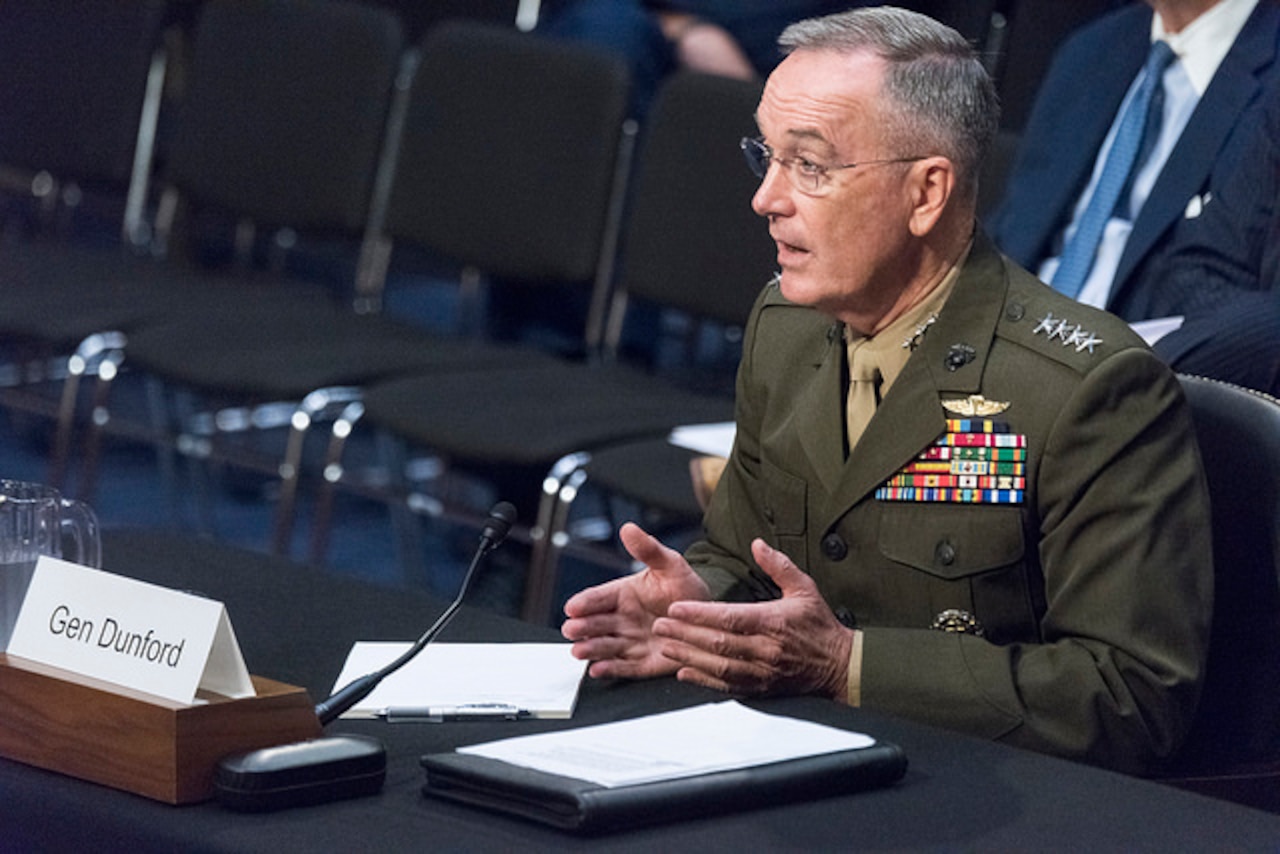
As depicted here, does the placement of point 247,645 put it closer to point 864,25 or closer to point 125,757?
point 125,757

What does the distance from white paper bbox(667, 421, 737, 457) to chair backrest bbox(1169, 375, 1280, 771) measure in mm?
1252

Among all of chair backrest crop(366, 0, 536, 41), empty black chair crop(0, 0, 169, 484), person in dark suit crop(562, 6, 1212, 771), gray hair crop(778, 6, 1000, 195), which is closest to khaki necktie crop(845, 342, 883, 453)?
person in dark suit crop(562, 6, 1212, 771)

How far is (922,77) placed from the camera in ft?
7.03

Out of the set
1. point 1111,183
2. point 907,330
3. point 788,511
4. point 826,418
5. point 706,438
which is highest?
point 1111,183

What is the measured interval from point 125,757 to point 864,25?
110 centimetres

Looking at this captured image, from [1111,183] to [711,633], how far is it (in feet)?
5.11

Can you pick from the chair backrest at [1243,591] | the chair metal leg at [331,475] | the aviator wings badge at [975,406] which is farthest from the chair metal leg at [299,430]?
the chair backrest at [1243,591]

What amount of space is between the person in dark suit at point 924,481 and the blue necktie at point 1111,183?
957mm

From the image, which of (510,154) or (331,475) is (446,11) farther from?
(331,475)

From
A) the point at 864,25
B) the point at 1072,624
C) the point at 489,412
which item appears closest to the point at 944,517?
the point at 1072,624

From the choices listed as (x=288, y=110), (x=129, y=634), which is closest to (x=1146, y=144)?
(x=129, y=634)

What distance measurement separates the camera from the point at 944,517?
2.15 m

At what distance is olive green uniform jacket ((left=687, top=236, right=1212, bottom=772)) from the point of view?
1984 mm

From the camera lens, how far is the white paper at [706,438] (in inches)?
134
